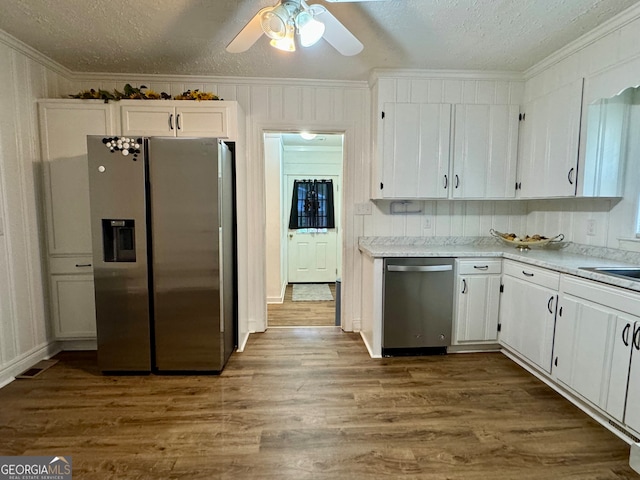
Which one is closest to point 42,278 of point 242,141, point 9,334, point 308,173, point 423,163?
point 9,334

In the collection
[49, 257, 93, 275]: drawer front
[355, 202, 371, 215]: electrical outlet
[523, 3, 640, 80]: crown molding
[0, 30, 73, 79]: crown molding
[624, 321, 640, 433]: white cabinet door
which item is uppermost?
[523, 3, 640, 80]: crown molding

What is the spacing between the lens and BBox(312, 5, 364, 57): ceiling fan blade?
1662 mm

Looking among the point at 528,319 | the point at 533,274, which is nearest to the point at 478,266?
the point at 533,274

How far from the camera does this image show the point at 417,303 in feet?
8.87

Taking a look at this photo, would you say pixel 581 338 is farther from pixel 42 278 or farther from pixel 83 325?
pixel 42 278

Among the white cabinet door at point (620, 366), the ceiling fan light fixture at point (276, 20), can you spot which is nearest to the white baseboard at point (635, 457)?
the white cabinet door at point (620, 366)

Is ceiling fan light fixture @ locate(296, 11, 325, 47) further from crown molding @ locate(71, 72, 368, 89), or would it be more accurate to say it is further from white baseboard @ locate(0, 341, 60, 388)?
white baseboard @ locate(0, 341, 60, 388)

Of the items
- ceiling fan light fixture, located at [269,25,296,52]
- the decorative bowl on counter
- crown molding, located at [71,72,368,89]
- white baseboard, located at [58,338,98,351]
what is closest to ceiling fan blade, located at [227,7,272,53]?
ceiling fan light fixture, located at [269,25,296,52]

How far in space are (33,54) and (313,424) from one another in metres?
3.40

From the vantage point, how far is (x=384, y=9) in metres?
1.94

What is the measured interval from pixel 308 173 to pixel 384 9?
12.3ft

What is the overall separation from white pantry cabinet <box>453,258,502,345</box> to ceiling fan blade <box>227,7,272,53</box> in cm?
220

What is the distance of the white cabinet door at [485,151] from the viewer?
115 inches

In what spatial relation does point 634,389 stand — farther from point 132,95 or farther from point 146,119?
point 132,95
